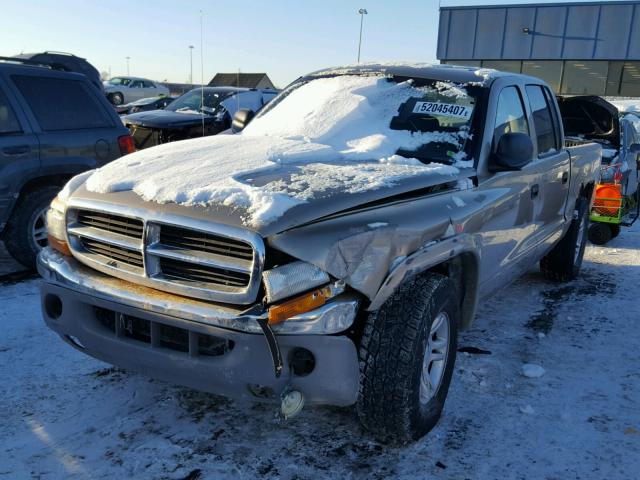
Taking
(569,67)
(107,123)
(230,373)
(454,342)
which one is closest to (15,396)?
(230,373)

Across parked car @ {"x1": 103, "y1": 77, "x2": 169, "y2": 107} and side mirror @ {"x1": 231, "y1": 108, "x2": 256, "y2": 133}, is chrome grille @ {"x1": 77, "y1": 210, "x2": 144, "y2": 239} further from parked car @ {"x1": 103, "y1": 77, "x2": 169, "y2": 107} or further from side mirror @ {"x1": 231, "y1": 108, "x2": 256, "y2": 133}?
parked car @ {"x1": 103, "y1": 77, "x2": 169, "y2": 107}

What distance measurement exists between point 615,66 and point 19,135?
30725 mm

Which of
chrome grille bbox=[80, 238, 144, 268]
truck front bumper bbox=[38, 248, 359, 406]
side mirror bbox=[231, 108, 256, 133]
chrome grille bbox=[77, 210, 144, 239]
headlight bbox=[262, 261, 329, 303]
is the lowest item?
truck front bumper bbox=[38, 248, 359, 406]

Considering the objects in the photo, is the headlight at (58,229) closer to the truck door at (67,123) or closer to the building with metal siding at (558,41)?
the truck door at (67,123)

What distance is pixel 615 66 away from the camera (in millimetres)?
29391

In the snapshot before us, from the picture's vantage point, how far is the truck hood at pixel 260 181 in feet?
7.97

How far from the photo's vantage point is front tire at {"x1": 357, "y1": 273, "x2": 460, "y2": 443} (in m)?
2.48

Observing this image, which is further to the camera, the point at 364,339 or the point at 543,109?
the point at 543,109

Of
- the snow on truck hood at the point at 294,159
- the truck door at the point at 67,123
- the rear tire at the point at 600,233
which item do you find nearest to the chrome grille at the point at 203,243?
the snow on truck hood at the point at 294,159

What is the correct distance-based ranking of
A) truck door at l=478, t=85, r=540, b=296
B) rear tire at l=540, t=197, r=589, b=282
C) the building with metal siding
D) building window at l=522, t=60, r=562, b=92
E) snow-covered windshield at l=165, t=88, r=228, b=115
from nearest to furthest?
truck door at l=478, t=85, r=540, b=296 < rear tire at l=540, t=197, r=589, b=282 < snow-covered windshield at l=165, t=88, r=228, b=115 < the building with metal siding < building window at l=522, t=60, r=562, b=92

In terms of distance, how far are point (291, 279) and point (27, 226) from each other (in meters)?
3.78

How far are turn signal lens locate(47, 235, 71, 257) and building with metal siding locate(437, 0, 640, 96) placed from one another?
99.3ft

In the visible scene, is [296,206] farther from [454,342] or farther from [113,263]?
[454,342]

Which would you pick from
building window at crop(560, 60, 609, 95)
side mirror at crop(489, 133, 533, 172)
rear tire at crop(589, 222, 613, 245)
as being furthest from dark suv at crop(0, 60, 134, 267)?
building window at crop(560, 60, 609, 95)
